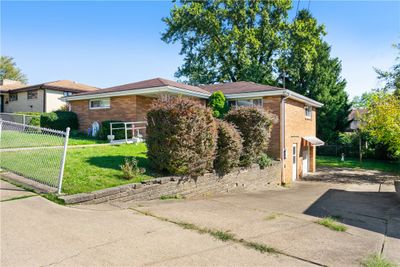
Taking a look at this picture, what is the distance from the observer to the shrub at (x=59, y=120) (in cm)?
1891

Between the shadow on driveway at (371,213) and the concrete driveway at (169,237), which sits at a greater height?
the concrete driveway at (169,237)

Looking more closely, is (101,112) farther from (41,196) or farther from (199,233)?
(199,233)

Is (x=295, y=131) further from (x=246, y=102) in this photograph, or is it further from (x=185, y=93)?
(x=185, y=93)

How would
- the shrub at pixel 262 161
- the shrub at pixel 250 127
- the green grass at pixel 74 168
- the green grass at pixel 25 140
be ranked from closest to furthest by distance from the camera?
the green grass at pixel 74 168
the green grass at pixel 25 140
the shrub at pixel 250 127
the shrub at pixel 262 161

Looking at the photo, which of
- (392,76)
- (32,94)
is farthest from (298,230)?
(32,94)

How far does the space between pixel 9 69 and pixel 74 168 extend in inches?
2274

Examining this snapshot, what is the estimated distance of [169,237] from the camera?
4613 millimetres

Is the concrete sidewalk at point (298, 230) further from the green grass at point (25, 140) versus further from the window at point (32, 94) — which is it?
the window at point (32, 94)

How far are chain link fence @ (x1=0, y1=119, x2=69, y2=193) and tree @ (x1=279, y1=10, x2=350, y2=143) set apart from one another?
28.6 metres

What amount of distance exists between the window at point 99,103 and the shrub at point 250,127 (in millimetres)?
9172

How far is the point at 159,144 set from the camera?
8.97 metres

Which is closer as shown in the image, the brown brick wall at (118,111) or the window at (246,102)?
the window at (246,102)

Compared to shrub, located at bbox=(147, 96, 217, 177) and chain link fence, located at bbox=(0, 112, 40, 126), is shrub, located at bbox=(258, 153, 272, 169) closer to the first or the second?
shrub, located at bbox=(147, 96, 217, 177)

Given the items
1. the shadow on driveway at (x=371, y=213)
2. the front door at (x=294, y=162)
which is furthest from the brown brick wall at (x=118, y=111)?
the shadow on driveway at (x=371, y=213)
